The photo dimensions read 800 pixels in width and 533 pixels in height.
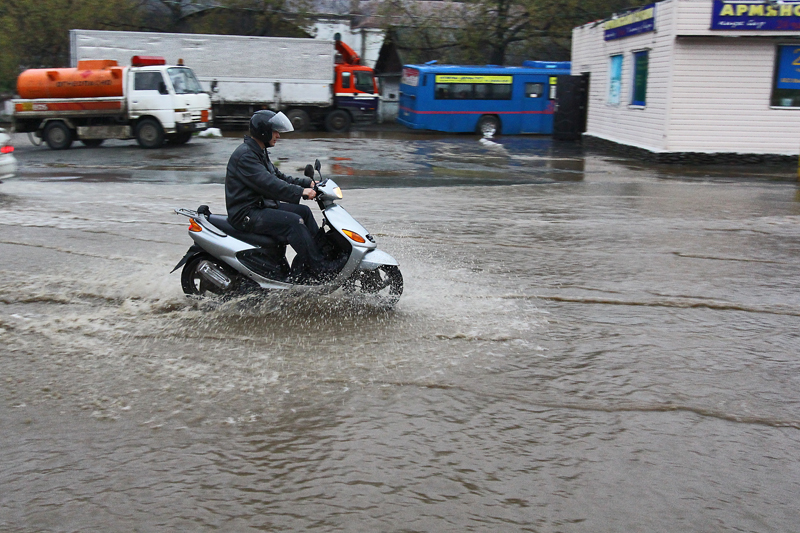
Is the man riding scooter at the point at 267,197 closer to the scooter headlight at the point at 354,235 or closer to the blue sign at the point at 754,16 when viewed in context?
the scooter headlight at the point at 354,235

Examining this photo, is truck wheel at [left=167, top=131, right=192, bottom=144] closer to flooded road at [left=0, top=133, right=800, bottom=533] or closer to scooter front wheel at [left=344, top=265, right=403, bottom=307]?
flooded road at [left=0, top=133, right=800, bottom=533]

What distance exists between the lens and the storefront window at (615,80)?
22.0 metres

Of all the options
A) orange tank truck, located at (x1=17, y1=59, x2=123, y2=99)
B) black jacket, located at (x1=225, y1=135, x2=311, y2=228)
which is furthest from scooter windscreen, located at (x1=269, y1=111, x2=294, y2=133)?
orange tank truck, located at (x1=17, y1=59, x2=123, y2=99)

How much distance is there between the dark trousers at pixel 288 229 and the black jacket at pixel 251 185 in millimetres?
87

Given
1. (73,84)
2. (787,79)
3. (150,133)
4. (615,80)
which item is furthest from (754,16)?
(73,84)

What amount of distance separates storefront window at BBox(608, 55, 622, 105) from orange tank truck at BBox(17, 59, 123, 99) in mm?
13431

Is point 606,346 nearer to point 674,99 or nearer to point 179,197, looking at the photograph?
point 179,197

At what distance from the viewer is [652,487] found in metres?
3.48

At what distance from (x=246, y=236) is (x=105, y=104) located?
1689 centimetres

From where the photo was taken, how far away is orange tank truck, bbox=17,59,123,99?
2075 cm

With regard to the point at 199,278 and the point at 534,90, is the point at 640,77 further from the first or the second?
the point at 199,278

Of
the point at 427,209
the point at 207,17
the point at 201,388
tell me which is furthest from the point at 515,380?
the point at 207,17

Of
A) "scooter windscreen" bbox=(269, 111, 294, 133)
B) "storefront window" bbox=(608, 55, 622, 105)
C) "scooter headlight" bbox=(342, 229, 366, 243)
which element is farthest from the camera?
"storefront window" bbox=(608, 55, 622, 105)

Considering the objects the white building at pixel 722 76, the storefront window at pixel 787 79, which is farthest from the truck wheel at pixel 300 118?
the storefront window at pixel 787 79
